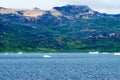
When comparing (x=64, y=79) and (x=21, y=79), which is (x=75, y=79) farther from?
(x=21, y=79)

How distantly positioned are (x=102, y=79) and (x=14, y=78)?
2474cm

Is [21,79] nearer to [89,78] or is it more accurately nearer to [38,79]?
[38,79]

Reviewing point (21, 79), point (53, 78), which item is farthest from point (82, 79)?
point (21, 79)

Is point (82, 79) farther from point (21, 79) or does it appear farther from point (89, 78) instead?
point (21, 79)

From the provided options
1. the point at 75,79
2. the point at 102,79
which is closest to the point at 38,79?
the point at 75,79

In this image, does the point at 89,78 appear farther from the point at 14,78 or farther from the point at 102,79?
the point at 14,78

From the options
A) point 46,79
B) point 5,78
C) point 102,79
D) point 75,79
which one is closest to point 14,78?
point 5,78

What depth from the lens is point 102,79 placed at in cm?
10669

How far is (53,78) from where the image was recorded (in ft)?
363

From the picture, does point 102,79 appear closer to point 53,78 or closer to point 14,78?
point 53,78

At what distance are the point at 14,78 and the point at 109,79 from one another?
87.3 feet

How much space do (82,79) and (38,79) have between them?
11925 millimetres

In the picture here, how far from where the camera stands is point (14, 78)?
11138 centimetres

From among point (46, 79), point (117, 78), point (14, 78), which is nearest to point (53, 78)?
point (46, 79)
